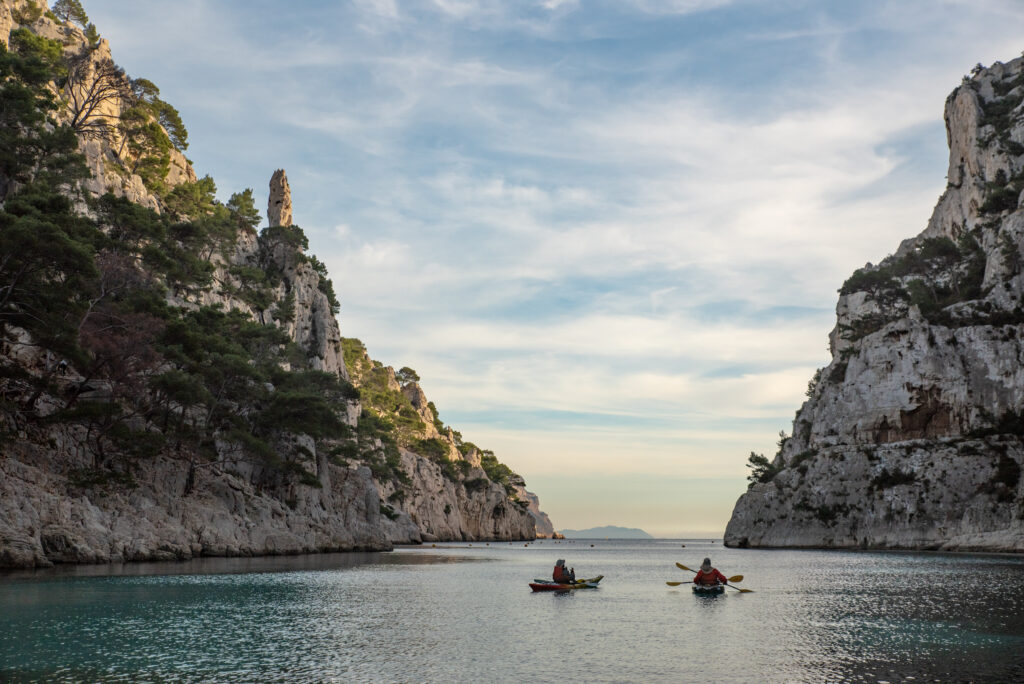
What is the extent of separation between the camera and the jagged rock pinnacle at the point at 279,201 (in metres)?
113

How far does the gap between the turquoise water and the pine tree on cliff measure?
7594 centimetres

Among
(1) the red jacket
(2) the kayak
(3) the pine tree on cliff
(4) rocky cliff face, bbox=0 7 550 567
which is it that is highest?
(3) the pine tree on cliff

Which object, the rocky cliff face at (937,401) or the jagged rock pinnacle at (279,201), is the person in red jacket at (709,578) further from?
the jagged rock pinnacle at (279,201)

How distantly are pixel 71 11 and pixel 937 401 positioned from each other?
10896 cm

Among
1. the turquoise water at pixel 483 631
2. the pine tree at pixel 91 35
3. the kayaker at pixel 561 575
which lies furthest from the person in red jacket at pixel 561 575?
the pine tree at pixel 91 35

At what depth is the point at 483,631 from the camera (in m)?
21.2

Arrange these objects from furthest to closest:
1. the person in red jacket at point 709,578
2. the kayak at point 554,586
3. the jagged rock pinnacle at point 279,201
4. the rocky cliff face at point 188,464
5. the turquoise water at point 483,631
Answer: the jagged rock pinnacle at point 279,201
the rocky cliff face at point 188,464
the kayak at point 554,586
the person in red jacket at point 709,578
the turquoise water at point 483,631

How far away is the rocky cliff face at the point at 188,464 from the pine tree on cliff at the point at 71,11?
859 centimetres

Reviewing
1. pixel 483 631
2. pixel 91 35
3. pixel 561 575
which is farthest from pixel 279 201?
pixel 483 631

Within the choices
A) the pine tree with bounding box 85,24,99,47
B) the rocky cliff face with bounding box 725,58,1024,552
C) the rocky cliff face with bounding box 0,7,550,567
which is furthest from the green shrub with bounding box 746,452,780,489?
the pine tree with bounding box 85,24,99,47

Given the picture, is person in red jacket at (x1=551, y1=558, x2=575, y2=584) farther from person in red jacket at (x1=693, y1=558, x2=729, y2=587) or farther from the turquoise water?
person in red jacket at (x1=693, y1=558, x2=729, y2=587)

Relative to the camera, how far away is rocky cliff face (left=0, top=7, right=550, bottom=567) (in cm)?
3750

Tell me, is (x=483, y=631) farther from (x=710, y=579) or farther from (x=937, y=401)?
(x=937, y=401)

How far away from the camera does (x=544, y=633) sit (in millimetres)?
20906
